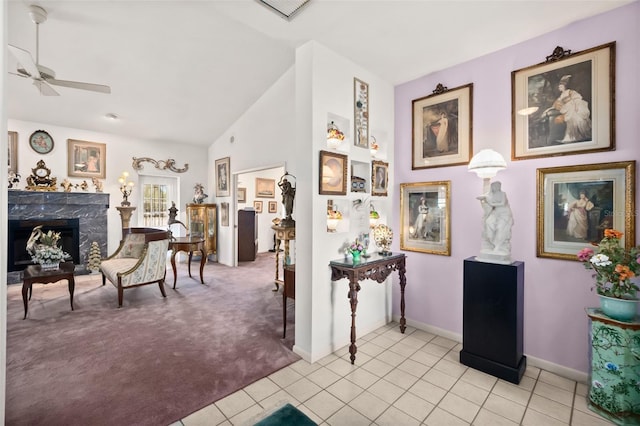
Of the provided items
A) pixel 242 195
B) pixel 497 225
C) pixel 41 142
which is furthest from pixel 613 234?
pixel 41 142

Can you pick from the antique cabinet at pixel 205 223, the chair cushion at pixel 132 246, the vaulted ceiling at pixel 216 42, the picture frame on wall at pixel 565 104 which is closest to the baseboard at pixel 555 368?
the picture frame on wall at pixel 565 104

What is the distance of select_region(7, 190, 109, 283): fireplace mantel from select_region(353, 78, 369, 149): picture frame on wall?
5746mm

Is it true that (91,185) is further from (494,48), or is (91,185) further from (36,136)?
(494,48)

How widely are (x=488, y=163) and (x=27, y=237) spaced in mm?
7684

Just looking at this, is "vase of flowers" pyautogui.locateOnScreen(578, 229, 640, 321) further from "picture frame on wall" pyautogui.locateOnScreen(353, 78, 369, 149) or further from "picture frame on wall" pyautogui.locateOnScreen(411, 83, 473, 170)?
"picture frame on wall" pyautogui.locateOnScreen(353, 78, 369, 149)

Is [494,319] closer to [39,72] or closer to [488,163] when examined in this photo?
[488,163]

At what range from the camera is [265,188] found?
9.21 metres

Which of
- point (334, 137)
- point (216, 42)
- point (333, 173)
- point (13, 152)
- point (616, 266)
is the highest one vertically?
point (216, 42)

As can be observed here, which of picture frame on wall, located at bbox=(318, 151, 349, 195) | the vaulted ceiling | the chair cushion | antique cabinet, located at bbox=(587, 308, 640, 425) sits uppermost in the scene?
the vaulted ceiling

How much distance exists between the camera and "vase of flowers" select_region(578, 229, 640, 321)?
2020 millimetres

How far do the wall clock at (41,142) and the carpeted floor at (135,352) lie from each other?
8.95 feet

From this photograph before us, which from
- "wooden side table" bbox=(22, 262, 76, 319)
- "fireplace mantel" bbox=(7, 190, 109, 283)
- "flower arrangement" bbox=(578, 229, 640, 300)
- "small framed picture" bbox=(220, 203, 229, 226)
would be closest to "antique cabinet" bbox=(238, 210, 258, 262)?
"small framed picture" bbox=(220, 203, 229, 226)

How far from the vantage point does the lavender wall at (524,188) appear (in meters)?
2.29

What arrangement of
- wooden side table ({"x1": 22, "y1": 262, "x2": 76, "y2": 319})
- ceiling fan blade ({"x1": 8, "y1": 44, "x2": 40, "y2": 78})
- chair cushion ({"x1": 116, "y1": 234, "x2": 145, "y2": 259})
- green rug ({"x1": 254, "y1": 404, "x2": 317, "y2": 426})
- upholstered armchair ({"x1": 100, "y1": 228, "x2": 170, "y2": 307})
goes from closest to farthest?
green rug ({"x1": 254, "y1": 404, "x2": 317, "y2": 426}), ceiling fan blade ({"x1": 8, "y1": 44, "x2": 40, "y2": 78}), wooden side table ({"x1": 22, "y1": 262, "x2": 76, "y2": 319}), upholstered armchair ({"x1": 100, "y1": 228, "x2": 170, "y2": 307}), chair cushion ({"x1": 116, "y1": 234, "x2": 145, "y2": 259})
